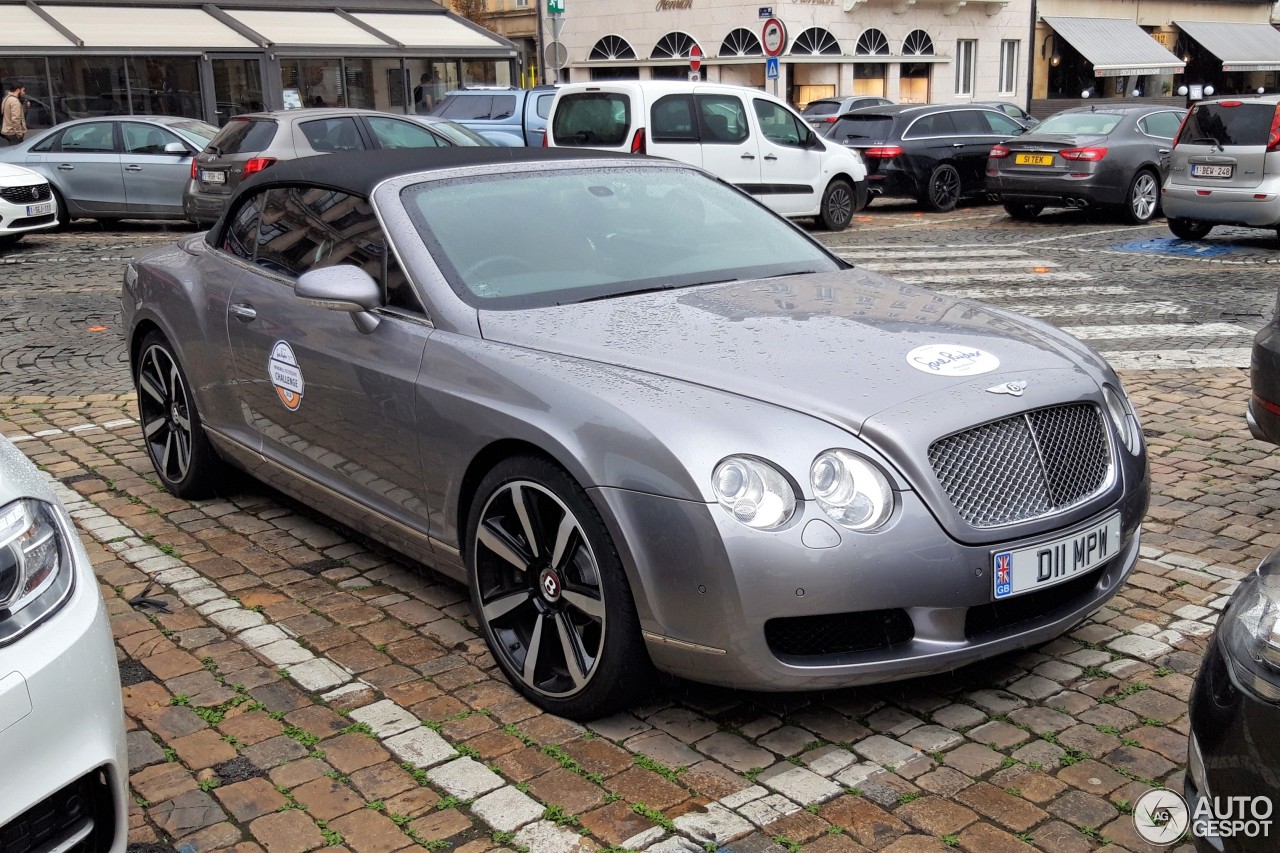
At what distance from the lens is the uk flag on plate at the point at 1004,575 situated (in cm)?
340

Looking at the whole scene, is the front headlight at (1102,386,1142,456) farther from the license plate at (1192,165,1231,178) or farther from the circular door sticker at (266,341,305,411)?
the license plate at (1192,165,1231,178)

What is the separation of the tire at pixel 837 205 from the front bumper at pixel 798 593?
1338 centimetres

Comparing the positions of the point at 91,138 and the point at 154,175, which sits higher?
the point at 91,138

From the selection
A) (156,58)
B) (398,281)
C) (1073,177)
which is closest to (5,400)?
(398,281)

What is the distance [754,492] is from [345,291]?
1.61m

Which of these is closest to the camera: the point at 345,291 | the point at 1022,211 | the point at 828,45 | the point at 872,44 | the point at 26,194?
the point at 345,291

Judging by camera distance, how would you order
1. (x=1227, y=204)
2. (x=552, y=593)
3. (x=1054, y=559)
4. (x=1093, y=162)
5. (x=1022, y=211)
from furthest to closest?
1. (x=1022, y=211)
2. (x=1093, y=162)
3. (x=1227, y=204)
4. (x=552, y=593)
5. (x=1054, y=559)

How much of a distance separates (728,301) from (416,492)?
44.7 inches

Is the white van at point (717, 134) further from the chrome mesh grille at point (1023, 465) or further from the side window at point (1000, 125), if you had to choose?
the chrome mesh grille at point (1023, 465)

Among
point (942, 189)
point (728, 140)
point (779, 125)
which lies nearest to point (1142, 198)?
point (942, 189)

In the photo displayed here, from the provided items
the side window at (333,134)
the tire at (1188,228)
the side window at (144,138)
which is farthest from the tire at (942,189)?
the side window at (144,138)

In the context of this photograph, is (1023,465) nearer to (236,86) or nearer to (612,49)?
(236,86)

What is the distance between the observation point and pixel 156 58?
89.5 feet

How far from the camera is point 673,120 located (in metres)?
15.4
